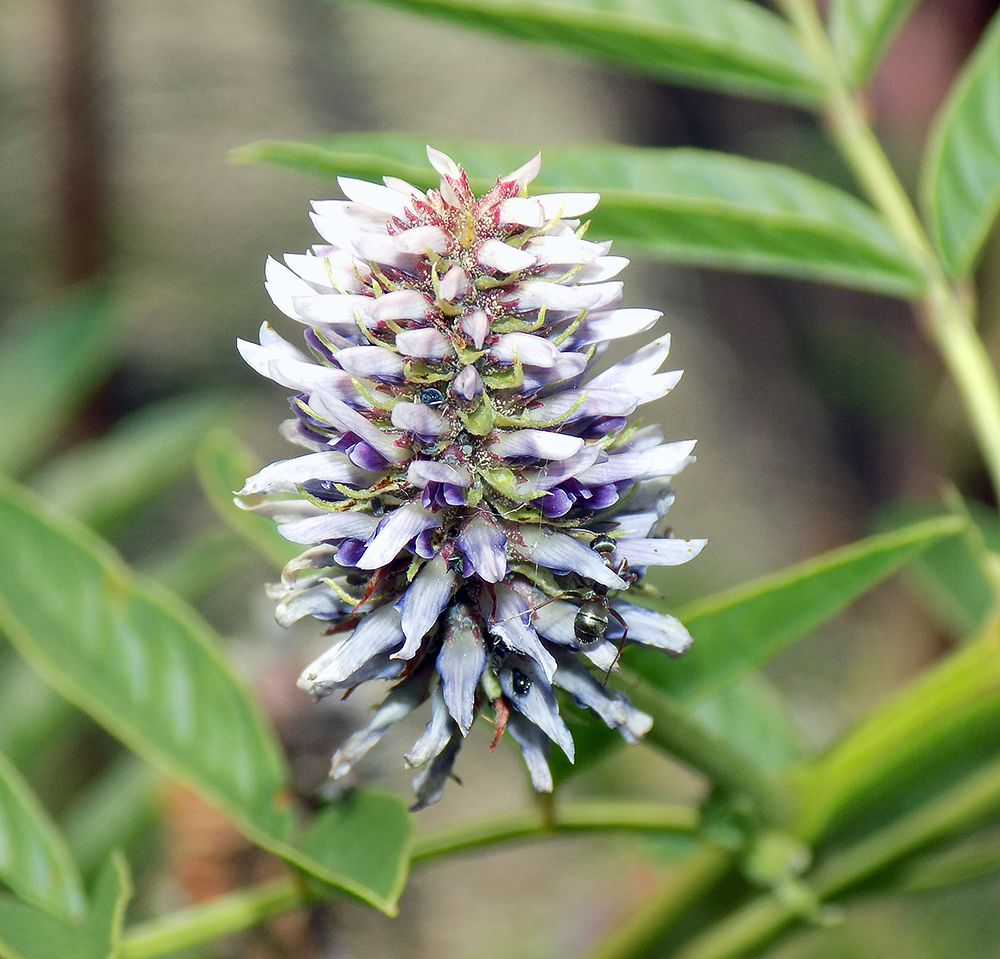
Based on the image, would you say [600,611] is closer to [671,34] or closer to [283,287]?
[283,287]

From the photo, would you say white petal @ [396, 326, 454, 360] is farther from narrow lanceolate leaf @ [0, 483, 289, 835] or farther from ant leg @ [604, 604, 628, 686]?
narrow lanceolate leaf @ [0, 483, 289, 835]

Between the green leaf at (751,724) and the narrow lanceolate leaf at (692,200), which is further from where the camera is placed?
the green leaf at (751,724)

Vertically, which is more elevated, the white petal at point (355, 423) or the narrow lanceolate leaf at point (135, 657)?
the white petal at point (355, 423)

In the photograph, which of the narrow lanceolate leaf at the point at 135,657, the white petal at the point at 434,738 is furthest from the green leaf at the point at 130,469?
the white petal at the point at 434,738

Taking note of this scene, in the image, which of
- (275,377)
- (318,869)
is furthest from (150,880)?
(275,377)

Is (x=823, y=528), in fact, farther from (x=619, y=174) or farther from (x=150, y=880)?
(x=619, y=174)

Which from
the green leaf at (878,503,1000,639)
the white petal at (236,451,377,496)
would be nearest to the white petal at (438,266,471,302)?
the white petal at (236,451,377,496)

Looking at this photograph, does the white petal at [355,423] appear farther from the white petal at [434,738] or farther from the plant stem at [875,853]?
the plant stem at [875,853]
